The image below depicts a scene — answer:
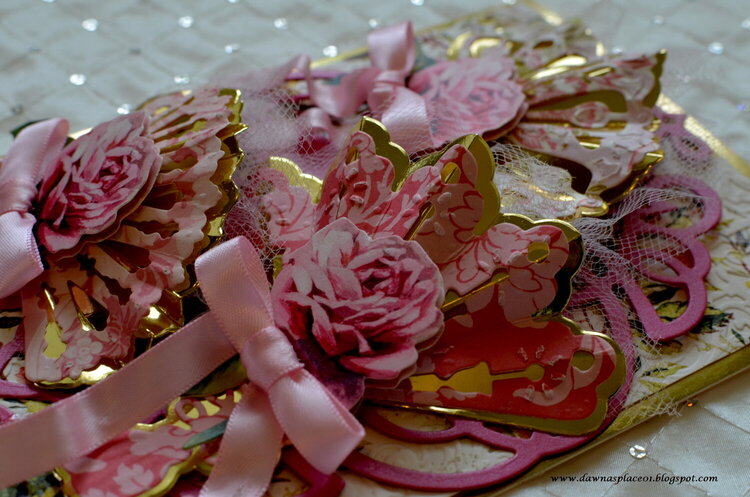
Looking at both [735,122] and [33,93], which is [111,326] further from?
[735,122]

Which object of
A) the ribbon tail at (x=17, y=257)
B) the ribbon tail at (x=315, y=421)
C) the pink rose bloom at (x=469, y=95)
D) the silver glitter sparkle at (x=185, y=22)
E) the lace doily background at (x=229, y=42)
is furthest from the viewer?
the silver glitter sparkle at (x=185, y=22)

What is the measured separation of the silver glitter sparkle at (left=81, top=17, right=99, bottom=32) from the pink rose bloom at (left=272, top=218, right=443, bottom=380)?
24.0 inches

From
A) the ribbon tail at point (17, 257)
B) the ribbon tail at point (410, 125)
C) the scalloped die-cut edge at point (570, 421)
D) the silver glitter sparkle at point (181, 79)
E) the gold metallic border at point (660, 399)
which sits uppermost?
the ribbon tail at point (410, 125)

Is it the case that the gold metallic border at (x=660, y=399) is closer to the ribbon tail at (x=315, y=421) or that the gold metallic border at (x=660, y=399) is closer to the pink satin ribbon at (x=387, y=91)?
the ribbon tail at (x=315, y=421)

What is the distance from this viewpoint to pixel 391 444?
0.63 m

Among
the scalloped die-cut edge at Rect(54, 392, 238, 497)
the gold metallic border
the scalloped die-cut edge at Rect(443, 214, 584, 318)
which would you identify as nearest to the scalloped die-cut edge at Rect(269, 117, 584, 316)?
the scalloped die-cut edge at Rect(443, 214, 584, 318)

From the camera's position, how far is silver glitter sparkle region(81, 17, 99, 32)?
1040mm

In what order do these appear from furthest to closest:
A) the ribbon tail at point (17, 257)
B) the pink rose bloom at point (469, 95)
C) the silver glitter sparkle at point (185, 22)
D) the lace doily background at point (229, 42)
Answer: the silver glitter sparkle at point (185, 22), the lace doily background at point (229, 42), the pink rose bloom at point (469, 95), the ribbon tail at point (17, 257)

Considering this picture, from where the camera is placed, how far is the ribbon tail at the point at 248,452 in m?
0.58

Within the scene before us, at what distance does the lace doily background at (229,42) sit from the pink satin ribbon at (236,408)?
1.41ft

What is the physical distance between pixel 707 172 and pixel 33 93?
0.77 meters

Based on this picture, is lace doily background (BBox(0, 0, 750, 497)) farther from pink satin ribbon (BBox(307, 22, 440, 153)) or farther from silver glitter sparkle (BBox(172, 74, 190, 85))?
pink satin ribbon (BBox(307, 22, 440, 153))

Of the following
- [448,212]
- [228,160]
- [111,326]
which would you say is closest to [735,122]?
[448,212]

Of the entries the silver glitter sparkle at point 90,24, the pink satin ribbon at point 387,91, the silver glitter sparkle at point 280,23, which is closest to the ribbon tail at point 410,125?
the pink satin ribbon at point 387,91
